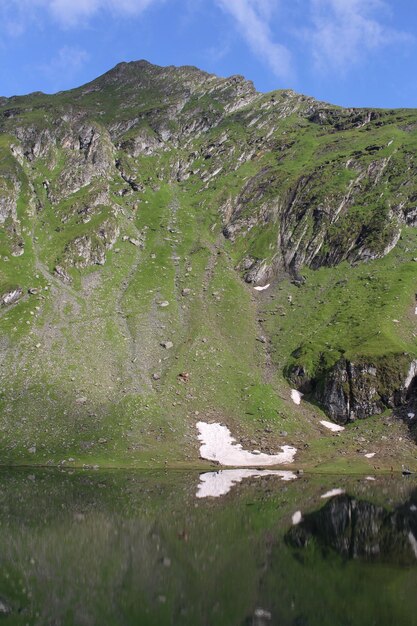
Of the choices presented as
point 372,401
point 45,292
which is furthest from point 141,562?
point 45,292

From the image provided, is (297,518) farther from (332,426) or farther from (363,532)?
(332,426)

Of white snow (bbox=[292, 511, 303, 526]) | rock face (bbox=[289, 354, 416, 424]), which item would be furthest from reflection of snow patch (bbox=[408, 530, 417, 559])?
rock face (bbox=[289, 354, 416, 424])

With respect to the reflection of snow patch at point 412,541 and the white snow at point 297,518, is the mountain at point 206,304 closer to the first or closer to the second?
the white snow at point 297,518

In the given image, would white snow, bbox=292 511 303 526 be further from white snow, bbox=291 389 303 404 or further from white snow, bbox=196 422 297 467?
white snow, bbox=291 389 303 404

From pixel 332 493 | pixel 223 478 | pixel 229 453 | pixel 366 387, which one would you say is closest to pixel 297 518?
pixel 332 493

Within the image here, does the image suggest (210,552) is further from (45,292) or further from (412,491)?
(45,292)

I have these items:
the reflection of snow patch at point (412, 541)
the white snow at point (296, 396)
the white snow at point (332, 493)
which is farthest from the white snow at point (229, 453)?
the reflection of snow patch at point (412, 541)
